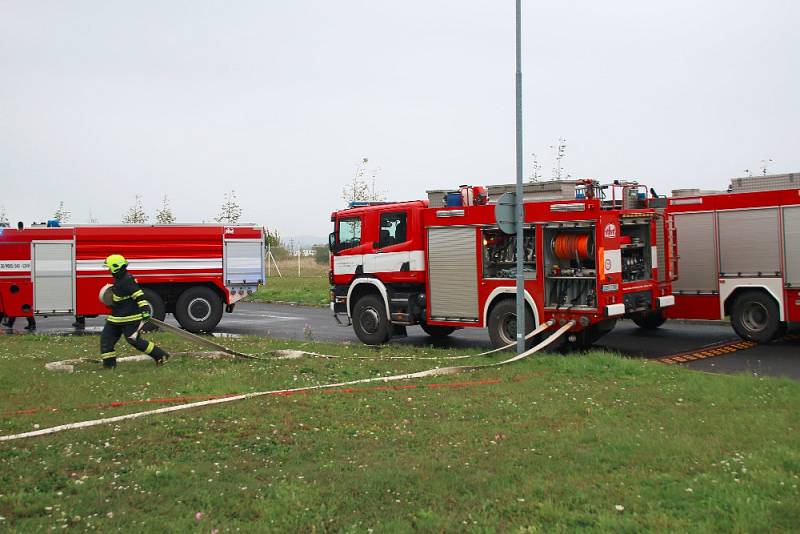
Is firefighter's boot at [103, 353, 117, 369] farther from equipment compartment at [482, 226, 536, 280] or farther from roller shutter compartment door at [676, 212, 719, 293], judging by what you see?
roller shutter compartment door at [676, 212, 719, 293]

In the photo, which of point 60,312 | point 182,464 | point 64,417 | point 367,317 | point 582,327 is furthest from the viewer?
Answer: point 60,312

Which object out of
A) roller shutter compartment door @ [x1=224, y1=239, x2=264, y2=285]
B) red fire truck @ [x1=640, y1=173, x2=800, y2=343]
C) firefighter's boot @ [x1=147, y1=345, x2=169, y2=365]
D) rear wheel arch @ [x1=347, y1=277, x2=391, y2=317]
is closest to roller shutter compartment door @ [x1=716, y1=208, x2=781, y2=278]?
red fire truck @ [x1=640, y1=173, x2=800, y2=343]

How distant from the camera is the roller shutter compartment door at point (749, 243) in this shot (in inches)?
599

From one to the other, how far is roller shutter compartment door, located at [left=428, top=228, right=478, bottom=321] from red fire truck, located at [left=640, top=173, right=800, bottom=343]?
14.2 feet

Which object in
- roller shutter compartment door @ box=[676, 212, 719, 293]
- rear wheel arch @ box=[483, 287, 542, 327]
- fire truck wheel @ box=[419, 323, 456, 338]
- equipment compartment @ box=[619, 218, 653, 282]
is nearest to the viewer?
rear wheel arch @ box=[483, 287, 542, 327]

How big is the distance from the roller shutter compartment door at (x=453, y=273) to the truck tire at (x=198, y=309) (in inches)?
266

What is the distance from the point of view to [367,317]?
662 inches

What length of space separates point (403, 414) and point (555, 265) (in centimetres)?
607

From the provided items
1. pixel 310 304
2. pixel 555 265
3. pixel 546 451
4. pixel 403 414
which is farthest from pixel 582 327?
pixel 310 304

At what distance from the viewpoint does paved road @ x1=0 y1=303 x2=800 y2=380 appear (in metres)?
13.1

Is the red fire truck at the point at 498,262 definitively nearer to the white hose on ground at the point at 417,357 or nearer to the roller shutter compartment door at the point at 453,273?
the roller shutter compartment door at the point at 453,273

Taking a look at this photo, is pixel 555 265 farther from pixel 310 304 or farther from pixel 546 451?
pixel 310 304

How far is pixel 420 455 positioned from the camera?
7.09 meters

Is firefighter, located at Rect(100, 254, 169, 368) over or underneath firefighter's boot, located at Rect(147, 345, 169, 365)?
over
